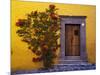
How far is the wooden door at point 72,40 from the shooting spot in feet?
5.84

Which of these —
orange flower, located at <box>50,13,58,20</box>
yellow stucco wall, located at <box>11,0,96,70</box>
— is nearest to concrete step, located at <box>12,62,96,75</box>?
yellow stucco wall, located at <box>11,0,96,70</box>

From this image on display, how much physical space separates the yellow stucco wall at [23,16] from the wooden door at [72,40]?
11 cm

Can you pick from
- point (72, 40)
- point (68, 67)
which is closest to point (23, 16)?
point (72, 40)

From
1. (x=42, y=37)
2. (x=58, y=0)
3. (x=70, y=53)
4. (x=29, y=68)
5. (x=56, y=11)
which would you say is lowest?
(x=29, y=68)

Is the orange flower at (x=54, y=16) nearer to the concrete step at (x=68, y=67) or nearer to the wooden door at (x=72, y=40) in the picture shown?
the wooden door at (x=72, y=40)

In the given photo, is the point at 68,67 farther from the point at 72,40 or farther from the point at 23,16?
the point at 23,16

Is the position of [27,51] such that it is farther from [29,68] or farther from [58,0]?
[58,0]

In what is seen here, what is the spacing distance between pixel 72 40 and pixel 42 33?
0.32m

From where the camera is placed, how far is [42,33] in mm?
1734

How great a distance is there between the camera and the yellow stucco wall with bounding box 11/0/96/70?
1.66 meters

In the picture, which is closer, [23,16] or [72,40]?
[23,16]
